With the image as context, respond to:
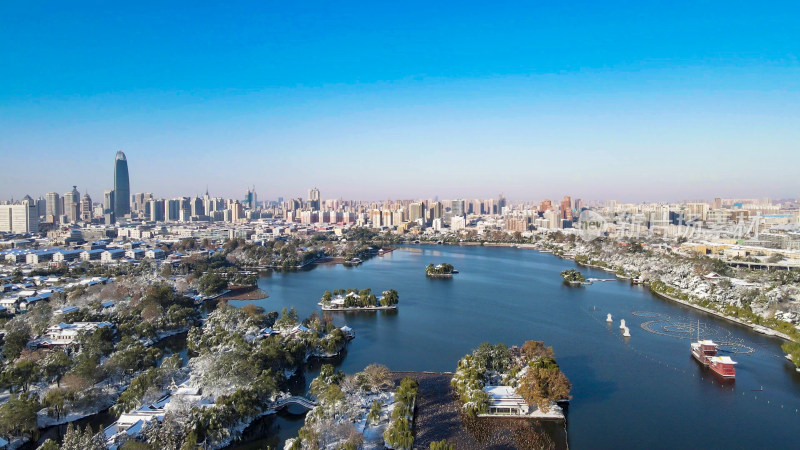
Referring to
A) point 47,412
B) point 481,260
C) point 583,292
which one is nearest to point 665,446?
point 47,412

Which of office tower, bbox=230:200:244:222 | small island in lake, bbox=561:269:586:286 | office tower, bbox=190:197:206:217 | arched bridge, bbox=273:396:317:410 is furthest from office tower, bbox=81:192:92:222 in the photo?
arched bridge, bbox=273:396:317:410

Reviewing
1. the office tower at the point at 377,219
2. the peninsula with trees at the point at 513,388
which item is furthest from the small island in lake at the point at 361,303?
the office tower at the point at 377,219

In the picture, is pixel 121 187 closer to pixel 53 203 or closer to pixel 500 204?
pixel 53 203

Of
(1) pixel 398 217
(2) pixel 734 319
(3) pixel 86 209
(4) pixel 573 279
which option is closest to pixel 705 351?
(2) pixel 734 319

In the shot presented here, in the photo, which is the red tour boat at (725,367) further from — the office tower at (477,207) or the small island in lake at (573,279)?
the office tower at (477,207)

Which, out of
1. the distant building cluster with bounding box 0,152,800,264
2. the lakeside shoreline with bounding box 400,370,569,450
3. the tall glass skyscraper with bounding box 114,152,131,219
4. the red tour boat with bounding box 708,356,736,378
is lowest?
the lakeside shoreline with bounding box 400,370,569,450

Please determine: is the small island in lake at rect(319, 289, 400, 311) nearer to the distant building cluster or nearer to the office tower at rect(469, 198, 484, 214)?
the distant building cluster
